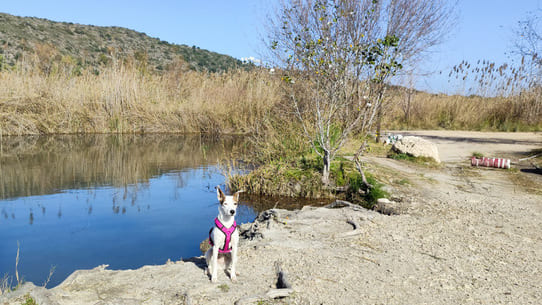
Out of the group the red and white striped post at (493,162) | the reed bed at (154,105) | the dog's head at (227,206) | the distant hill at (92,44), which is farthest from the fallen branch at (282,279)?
the distant hill at (92,44)

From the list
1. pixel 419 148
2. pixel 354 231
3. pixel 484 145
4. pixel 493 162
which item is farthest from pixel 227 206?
pixel 484 145

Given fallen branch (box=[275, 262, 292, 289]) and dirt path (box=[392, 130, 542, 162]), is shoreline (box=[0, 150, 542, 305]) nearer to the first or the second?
fallen branch (box=[275, 262, 292, 289])

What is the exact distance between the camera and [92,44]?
2601 inches

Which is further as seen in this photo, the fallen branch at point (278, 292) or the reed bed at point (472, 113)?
the reed bed at point (472, 113)

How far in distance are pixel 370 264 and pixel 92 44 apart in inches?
2760

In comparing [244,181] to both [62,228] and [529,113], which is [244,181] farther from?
[529,113]

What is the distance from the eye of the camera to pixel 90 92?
18469mm

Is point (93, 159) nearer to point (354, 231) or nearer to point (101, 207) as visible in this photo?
point (101, 207)

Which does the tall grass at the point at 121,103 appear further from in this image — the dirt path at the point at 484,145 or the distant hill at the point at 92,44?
the distant hill at the point at 92,44

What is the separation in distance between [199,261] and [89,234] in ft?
8.42

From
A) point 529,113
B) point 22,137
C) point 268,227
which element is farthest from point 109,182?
point 529,113

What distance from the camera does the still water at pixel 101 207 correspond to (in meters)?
5.51

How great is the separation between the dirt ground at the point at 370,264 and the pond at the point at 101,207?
1.17 m

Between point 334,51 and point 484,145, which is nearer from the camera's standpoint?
point 334,51
